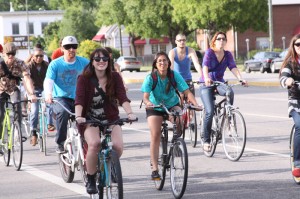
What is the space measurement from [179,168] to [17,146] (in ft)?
12.7

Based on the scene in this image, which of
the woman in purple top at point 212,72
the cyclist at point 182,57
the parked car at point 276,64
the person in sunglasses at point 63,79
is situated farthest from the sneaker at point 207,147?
the parked car at point 276,64

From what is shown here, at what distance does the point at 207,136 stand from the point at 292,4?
6964 cm

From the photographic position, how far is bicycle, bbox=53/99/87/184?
30.1 ft

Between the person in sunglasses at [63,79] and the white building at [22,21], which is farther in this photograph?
the white building at [22,21]

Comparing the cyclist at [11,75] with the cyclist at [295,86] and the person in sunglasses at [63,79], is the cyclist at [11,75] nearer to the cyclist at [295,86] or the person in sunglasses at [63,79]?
the person in sunglasses at [63,79]

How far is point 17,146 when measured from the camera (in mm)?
12273

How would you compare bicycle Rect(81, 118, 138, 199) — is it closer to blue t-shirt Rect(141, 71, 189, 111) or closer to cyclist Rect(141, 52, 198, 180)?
cyclist Rect(141, 52, 198, 180)

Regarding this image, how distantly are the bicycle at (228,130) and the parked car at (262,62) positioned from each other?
126 ft

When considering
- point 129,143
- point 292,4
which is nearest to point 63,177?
point 129,143

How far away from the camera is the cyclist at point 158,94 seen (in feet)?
32.0

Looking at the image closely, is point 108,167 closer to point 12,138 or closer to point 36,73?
point 12,138

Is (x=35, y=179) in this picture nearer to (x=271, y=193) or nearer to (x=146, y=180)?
(x=146, y=180)

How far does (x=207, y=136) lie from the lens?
12.6m

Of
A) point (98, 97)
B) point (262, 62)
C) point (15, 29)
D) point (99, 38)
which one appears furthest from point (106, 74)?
point (15, 29)
